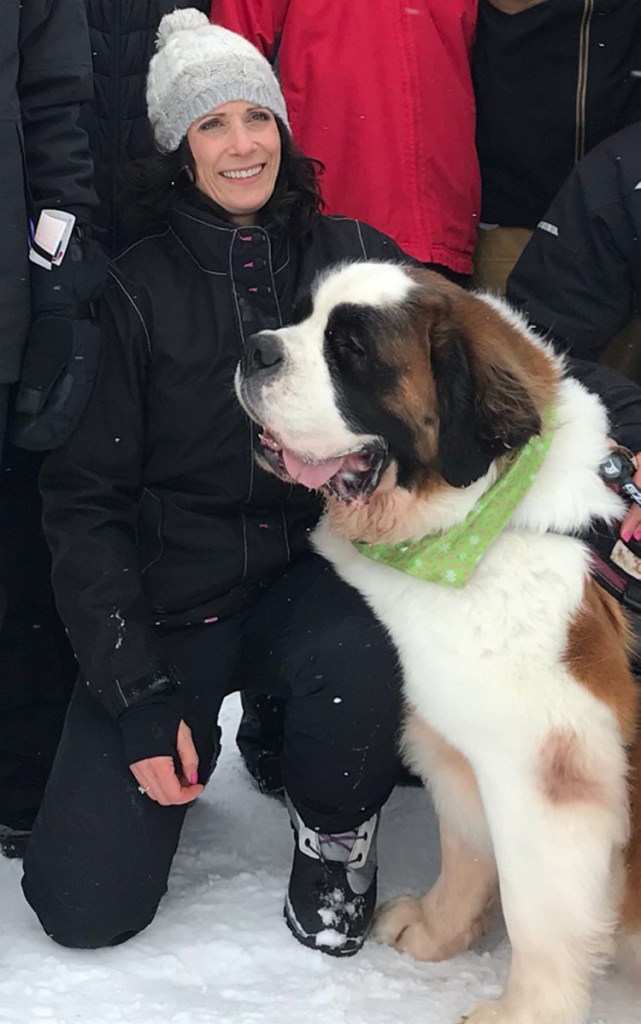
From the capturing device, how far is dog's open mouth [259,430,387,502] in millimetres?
2154

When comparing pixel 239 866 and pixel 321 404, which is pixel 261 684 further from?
pixel 321 404

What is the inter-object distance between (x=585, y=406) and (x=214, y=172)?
975 mm

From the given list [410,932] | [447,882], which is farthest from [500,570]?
[410,932]

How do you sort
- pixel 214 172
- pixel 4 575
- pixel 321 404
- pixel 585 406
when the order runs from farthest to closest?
pixel 4 575 < pixel 214 172 < pixel 585 406 < pixel 321 404

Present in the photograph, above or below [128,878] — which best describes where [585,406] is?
above

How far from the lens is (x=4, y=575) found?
281 cm

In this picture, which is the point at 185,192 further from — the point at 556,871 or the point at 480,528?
the point at 556,871

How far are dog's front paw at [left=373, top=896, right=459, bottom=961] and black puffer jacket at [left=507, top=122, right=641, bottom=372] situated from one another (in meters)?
1.30

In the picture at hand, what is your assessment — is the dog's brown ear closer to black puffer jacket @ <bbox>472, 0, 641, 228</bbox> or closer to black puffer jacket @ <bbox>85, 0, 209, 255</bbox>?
black puffer jacket @ <bbox>85, 0, 209, 255</bbox>

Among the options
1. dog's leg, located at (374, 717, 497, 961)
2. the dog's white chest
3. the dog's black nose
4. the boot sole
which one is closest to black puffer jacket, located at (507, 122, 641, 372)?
the dog's white chest

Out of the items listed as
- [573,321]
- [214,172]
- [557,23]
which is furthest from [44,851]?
[557,23]

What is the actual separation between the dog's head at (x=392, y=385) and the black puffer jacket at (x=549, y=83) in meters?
1.14

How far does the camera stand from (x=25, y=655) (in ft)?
9.38

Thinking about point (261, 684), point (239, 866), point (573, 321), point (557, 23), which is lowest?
point (239, 866)
